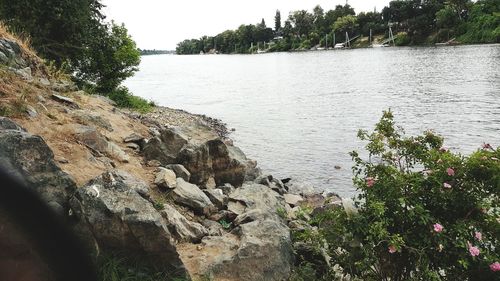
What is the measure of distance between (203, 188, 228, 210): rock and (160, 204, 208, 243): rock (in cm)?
135

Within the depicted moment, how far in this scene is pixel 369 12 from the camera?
17238 centimetres

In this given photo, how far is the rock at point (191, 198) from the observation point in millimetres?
8414

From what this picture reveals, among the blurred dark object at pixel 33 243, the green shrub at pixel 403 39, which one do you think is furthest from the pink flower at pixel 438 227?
the green shrub at pixel 403 39

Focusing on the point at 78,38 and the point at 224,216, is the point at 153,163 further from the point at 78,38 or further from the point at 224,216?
the point at 78,38

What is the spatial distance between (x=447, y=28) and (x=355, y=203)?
461 ft

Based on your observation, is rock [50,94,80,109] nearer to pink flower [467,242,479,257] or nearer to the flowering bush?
the flowering bush

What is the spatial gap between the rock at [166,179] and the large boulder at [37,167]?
243 cm

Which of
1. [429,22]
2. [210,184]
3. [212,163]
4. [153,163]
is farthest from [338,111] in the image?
[429,22]

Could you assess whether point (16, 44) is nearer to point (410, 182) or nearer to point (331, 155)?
point (410, 182)

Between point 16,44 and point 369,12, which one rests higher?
point 369,12

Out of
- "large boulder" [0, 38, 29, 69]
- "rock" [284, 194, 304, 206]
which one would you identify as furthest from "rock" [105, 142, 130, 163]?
"rock" [284, 194, 304, 206]

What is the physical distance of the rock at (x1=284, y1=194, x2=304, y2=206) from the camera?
44.1ft

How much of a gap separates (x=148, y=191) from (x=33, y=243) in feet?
8.18

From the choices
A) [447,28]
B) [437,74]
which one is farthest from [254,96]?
[447,28]
